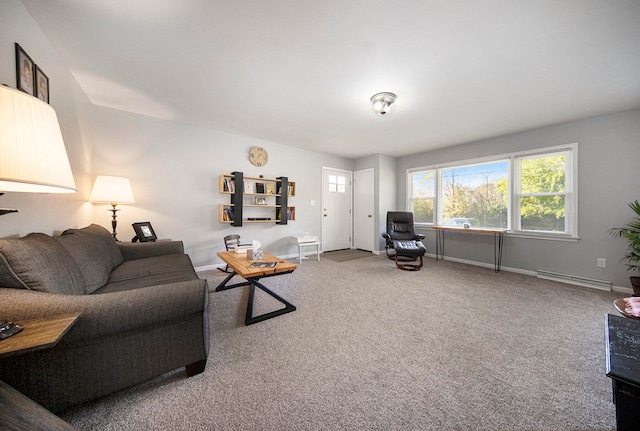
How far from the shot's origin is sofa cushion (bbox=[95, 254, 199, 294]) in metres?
1.67

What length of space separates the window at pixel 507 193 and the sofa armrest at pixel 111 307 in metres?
4.66

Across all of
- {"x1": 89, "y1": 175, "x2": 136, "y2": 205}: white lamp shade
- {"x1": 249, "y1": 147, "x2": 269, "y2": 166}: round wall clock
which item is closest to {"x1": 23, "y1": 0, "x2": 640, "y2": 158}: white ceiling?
{"x1": 249, "y1": 147, "x2": 269, "y2": 166}: round wall clock

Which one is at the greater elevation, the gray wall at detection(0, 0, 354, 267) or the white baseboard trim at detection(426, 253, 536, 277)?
the gray wall at detection(0, 0, 354, 267)

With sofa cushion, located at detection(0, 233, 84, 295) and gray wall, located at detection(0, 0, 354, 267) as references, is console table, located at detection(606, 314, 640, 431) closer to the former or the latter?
sofa cushion, located at detection(0, 233, 84, 295)

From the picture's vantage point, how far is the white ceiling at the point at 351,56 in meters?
1.49

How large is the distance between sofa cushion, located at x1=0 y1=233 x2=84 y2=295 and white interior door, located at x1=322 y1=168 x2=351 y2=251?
4.10 metres

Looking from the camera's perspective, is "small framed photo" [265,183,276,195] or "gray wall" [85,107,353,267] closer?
"gray wall" [85,107,353,267]

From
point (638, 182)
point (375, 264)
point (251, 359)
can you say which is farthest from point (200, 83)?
point (638, 182)

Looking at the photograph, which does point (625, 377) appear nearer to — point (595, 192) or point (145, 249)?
point (145, 249)

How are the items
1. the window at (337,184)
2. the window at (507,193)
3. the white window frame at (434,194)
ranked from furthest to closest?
the window at (337,184)
the white window frame at (434,194)
the window at (507,193)

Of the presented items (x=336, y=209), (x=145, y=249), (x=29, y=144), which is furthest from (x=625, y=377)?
(x=336, y=209)

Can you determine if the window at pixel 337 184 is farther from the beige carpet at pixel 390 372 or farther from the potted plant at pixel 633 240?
the potted plant at pixel 633 240

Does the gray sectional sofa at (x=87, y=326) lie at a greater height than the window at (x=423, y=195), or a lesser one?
lesser

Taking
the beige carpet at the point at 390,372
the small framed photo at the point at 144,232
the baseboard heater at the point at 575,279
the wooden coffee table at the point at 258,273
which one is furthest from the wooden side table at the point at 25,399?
the baseboard heater at the point at 575,279
